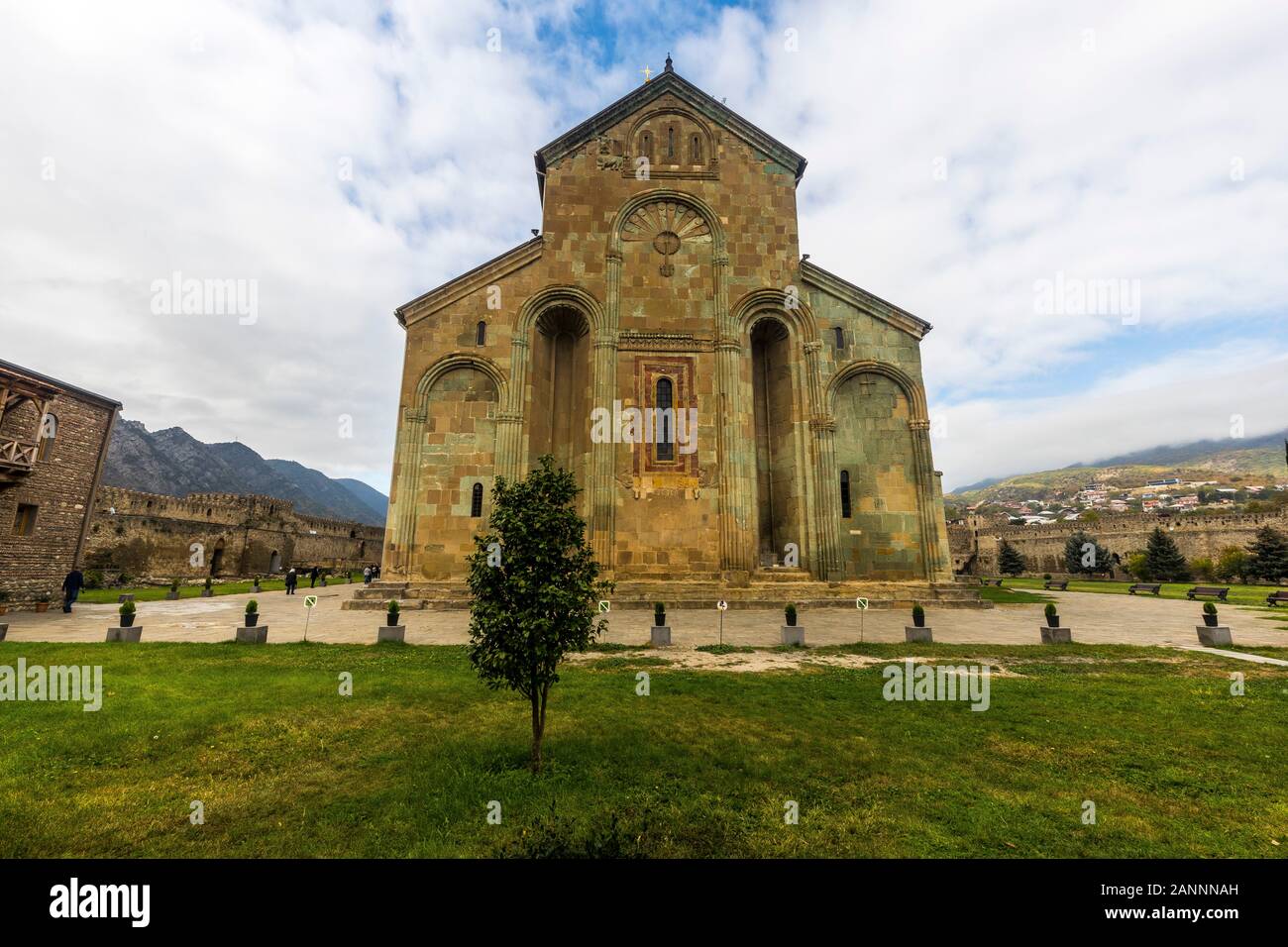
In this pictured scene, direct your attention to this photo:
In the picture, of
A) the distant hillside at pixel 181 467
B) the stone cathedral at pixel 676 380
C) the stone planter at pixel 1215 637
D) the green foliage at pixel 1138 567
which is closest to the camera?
the stone planter at pixel 1215 637

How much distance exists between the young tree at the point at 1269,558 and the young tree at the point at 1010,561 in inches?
751

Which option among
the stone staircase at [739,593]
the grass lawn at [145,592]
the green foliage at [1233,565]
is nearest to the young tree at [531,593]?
the stone staircase at [739,593]

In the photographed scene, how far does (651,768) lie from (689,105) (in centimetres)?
2732

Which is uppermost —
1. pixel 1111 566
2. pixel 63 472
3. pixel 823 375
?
pixel 823 375

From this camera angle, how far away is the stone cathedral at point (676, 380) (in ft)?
67.0

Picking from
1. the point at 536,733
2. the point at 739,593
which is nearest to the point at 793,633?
the point at 739,593

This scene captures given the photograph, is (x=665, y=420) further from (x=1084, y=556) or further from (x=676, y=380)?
(x=1084, y=556)

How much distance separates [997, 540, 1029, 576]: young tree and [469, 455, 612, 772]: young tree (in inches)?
2505

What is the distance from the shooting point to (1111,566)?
156 feet

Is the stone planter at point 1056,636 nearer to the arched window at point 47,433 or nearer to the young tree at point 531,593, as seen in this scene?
the young tree at point 531,593

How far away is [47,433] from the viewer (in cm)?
1831
